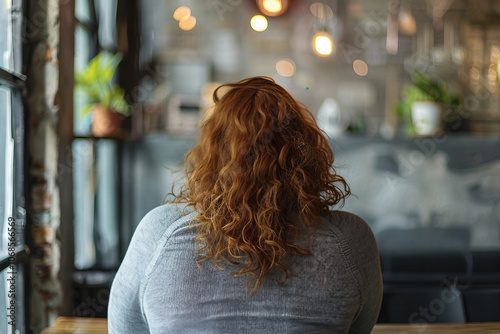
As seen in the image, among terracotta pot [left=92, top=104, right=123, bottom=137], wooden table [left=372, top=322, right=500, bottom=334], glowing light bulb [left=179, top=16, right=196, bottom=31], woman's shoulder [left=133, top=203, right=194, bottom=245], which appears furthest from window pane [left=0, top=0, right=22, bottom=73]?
glowing light bulb [left=179, top=16, right=196, bottom=31]

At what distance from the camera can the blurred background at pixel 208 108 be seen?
161cm

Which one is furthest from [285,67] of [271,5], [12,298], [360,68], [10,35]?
[12,298]

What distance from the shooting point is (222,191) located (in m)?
0.94

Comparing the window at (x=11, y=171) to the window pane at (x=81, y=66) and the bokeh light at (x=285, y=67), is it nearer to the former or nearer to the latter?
the window pane at (x=81, y=66)

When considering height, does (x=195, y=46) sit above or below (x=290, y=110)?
above

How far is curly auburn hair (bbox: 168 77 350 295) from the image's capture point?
2.95 feet

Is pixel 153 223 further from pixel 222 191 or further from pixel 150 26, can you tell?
pixel 150 26

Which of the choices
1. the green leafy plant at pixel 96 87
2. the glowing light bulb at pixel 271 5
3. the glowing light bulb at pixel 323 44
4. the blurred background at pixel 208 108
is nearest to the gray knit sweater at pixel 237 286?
the blurred background at pixel 208 108

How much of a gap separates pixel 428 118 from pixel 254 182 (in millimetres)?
1903

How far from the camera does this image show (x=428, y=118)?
2559mm

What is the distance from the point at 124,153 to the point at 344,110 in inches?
85.5

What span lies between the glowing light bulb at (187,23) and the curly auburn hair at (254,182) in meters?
3.06

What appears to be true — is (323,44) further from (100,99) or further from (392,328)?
(392,328)

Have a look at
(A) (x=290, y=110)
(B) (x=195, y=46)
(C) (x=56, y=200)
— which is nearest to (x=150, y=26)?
(B) (x=195, y=46)
